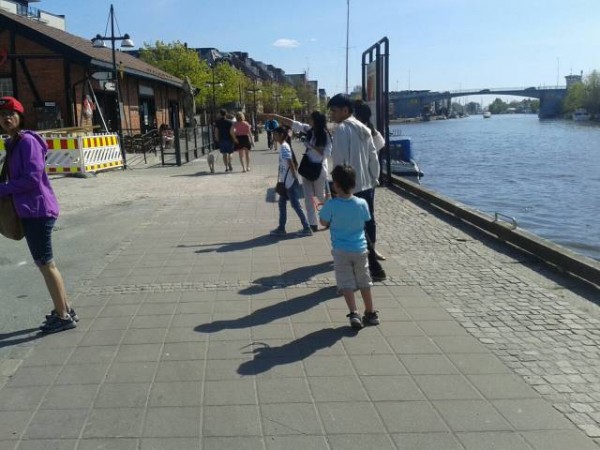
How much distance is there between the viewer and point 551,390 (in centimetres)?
386

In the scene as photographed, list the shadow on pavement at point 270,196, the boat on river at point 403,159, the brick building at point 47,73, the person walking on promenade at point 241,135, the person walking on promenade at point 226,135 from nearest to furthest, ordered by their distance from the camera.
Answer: the shadow on pavement at point 270,196, the person walking on promenade at point 226,135, the person walking on promenade at point 241,135, the brick building at point 47,73, the boat on river at point 403,159

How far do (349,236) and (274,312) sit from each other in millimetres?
1028

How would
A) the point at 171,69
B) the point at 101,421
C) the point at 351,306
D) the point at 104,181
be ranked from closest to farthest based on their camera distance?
1. the point at 101,421
2. the point at 351,306
3. the point at 104,181
4. the point at 171,69

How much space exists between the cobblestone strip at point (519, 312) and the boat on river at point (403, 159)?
15557mm

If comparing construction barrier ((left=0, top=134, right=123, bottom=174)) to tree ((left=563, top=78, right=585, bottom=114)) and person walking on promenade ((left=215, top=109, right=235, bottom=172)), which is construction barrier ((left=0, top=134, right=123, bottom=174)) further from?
tree ((left=563, top=78, right=585, bottom=114))

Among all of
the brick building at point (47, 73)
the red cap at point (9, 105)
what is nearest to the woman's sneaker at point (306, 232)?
the red cap at point (9, 105)

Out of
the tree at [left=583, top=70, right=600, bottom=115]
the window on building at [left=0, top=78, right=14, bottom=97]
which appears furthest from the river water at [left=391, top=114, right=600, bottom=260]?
the tree at [left=583, top=70, right=600, bottom=115]

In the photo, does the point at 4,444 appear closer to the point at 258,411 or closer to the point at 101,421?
the point at 101,421

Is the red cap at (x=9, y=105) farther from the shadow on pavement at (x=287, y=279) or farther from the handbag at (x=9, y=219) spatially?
the shadow on pavement at (x=287, y=279)

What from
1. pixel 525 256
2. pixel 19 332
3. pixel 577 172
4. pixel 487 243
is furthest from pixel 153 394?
pixel 577 172

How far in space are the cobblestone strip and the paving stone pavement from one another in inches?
0.7

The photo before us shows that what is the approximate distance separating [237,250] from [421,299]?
9.62ft

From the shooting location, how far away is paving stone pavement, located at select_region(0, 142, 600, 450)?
11.2 ft

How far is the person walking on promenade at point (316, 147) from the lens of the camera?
8164 millimetres
